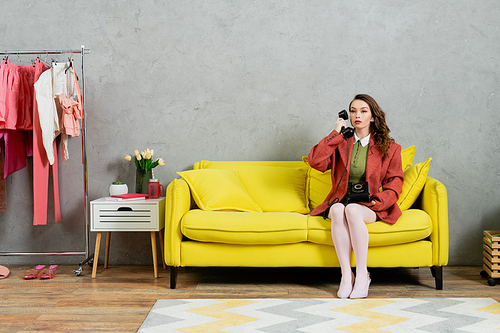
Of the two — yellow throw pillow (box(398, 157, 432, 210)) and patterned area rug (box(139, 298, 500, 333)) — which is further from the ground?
yellow throw pillow (box(398, 157, 432, 210))

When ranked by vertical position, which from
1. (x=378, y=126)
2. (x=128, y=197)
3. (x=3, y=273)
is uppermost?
(x=378, y=126)

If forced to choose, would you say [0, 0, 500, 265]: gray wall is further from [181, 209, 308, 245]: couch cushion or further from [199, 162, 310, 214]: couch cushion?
[181, 209, 308, 245]: couch cushion

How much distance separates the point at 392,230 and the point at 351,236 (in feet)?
0.80

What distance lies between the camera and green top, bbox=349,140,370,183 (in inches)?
101

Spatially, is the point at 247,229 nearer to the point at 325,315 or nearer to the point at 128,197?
the point at 325,315

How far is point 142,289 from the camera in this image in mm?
2512

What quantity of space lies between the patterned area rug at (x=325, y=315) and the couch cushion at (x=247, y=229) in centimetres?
35

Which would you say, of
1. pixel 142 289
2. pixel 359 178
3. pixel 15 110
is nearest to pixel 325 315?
pixel 359 178

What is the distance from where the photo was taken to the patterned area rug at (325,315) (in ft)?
6.05

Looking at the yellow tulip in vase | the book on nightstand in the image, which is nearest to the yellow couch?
the book on nightstand

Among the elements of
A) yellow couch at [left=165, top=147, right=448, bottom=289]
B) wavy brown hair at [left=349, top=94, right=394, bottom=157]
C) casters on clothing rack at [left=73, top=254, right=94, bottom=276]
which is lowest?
casters on clothing rack at [left=73, top=254, right=94, bottom=276]

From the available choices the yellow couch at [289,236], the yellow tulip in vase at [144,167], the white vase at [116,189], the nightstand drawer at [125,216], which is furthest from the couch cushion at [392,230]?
the white vase at [116,189]

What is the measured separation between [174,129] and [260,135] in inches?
27.0

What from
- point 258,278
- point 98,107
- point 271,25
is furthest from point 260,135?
point 98,107
